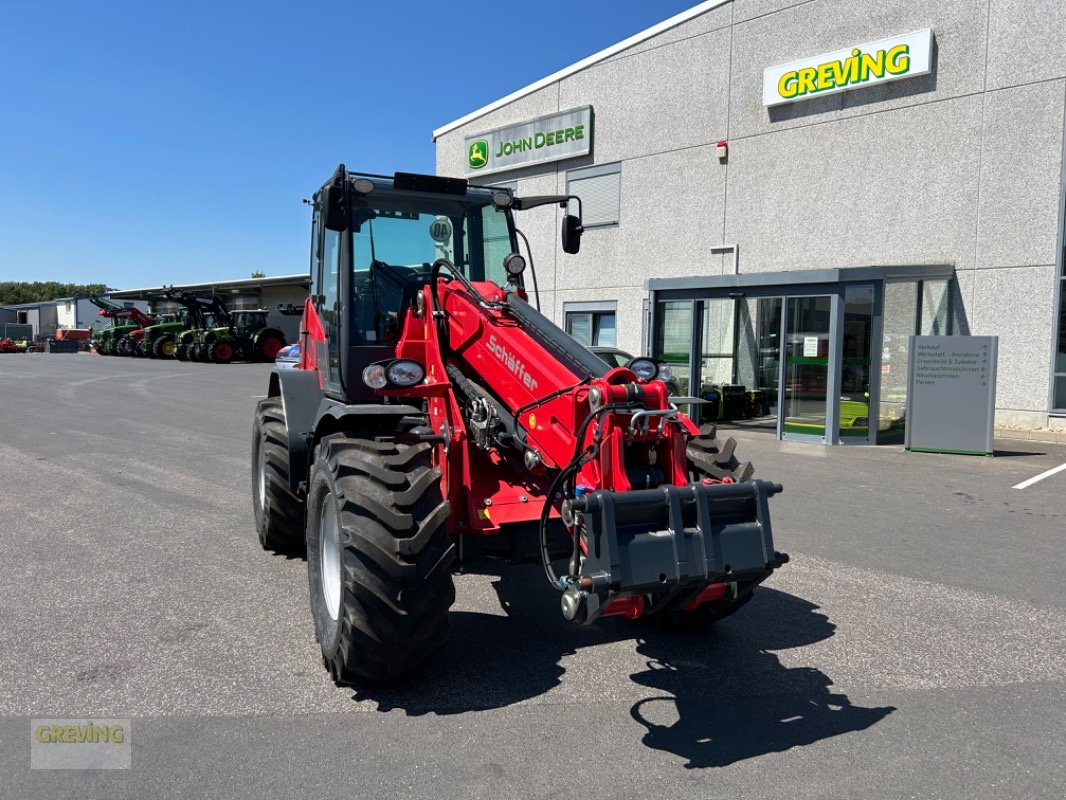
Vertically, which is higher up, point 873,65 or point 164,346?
point 873,65

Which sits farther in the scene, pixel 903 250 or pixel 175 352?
pixel 175 352

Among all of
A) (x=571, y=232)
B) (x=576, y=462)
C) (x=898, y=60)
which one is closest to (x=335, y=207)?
(x=571, y=232)

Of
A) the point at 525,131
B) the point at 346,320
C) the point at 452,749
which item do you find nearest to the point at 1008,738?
the point at 452,749

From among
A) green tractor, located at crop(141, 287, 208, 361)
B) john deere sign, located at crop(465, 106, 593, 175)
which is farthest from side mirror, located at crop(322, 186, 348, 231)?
green tractor, located at crop(141, 287, 208, 361)

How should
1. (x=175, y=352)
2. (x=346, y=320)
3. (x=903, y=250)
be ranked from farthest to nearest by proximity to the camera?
(x=175, y=352)
(x=903, y=250)
(x=346, y=320)

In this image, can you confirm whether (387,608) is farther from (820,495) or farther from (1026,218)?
(1026,218)

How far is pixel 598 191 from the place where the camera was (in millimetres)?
20250

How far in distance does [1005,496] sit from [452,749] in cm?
790

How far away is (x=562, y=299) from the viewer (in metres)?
21.2

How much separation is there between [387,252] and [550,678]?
299cm

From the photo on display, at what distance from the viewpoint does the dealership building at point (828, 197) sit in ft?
44.8

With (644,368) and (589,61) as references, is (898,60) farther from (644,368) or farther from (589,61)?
(644,368)

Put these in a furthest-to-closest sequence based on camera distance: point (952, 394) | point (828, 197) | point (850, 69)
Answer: point (828, 197), point (850, 69), point (952, 394)

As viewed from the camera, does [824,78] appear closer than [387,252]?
No
